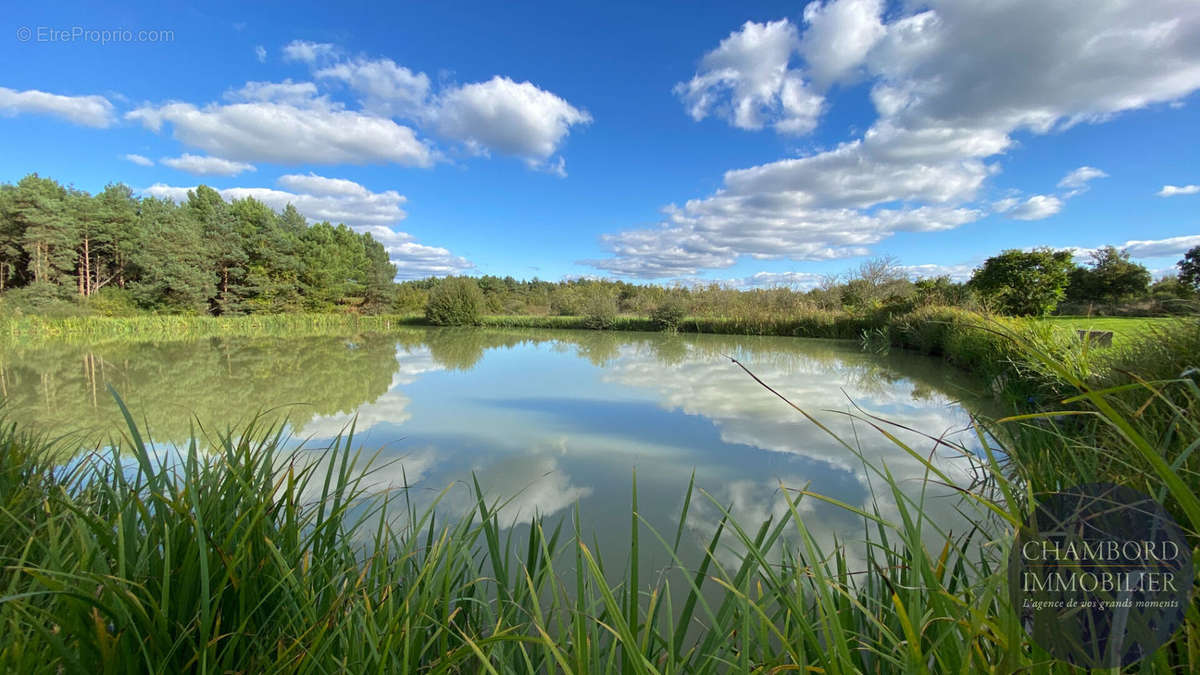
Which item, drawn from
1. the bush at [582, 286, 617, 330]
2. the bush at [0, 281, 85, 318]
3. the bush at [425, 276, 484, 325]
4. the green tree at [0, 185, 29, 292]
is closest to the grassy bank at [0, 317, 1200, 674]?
the bush at [582, 286, 617, 330]

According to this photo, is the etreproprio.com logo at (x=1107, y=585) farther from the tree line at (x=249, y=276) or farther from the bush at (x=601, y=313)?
the bush at (x=601, y=313)

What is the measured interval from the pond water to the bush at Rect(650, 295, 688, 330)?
24.4 ft

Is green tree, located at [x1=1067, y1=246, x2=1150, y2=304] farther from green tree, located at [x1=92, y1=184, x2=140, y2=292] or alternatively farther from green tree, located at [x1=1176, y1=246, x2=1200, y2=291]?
green tree, located at [x1=92, y1=184, x2=140, y2=292]

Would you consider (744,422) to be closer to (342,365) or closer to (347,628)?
(347,628)

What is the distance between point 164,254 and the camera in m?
19.8

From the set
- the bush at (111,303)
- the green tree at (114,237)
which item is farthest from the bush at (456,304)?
the green tree at (114,237)

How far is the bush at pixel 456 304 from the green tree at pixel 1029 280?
64.3ft

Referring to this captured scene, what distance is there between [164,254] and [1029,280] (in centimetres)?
2964

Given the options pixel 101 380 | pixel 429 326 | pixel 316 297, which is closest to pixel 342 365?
pixel 101 380

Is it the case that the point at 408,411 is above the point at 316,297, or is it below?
below

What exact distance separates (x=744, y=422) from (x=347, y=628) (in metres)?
4.19

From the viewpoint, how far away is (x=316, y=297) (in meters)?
24.4

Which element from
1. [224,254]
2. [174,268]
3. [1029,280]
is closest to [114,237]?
[224,254]

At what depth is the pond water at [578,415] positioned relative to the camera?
2760 mm
